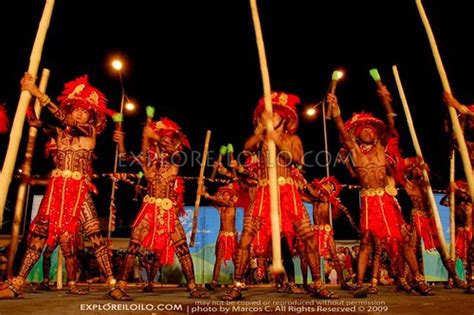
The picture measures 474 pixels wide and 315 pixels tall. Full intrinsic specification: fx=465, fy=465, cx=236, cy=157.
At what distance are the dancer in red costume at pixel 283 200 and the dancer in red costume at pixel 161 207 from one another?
106cm

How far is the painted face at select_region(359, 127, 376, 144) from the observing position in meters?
7.34

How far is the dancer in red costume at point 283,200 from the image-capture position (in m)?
5.88

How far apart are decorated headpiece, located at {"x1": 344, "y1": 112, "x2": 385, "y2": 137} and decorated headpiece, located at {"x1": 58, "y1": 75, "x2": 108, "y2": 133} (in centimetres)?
382

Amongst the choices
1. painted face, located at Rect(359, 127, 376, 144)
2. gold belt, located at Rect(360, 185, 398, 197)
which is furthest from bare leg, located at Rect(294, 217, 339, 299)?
painted face, located at Rect(359, 127, 376, 144)

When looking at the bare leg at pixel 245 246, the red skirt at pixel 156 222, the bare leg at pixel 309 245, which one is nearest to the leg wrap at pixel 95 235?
the red skirt at pixel 156 222

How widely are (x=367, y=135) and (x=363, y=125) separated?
0.74ft

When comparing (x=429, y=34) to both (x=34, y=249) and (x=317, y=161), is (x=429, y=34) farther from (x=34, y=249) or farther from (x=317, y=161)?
(x=317, y=161)

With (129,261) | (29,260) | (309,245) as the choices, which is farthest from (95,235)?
(309,245)

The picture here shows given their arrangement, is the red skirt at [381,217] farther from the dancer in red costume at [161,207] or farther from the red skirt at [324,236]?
the red skirt at [324,236]

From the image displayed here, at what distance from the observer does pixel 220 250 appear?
10344mm

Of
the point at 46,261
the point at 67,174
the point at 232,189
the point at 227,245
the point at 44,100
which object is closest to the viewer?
the point at 44,100

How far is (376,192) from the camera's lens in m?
6.98

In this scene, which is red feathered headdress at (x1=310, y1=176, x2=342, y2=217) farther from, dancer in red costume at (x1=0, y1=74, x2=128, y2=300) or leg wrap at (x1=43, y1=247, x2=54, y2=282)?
leg wrap at (x1=43, y1=247, x2=54, y2=282)

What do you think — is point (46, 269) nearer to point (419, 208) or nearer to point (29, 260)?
point (29, 260)
